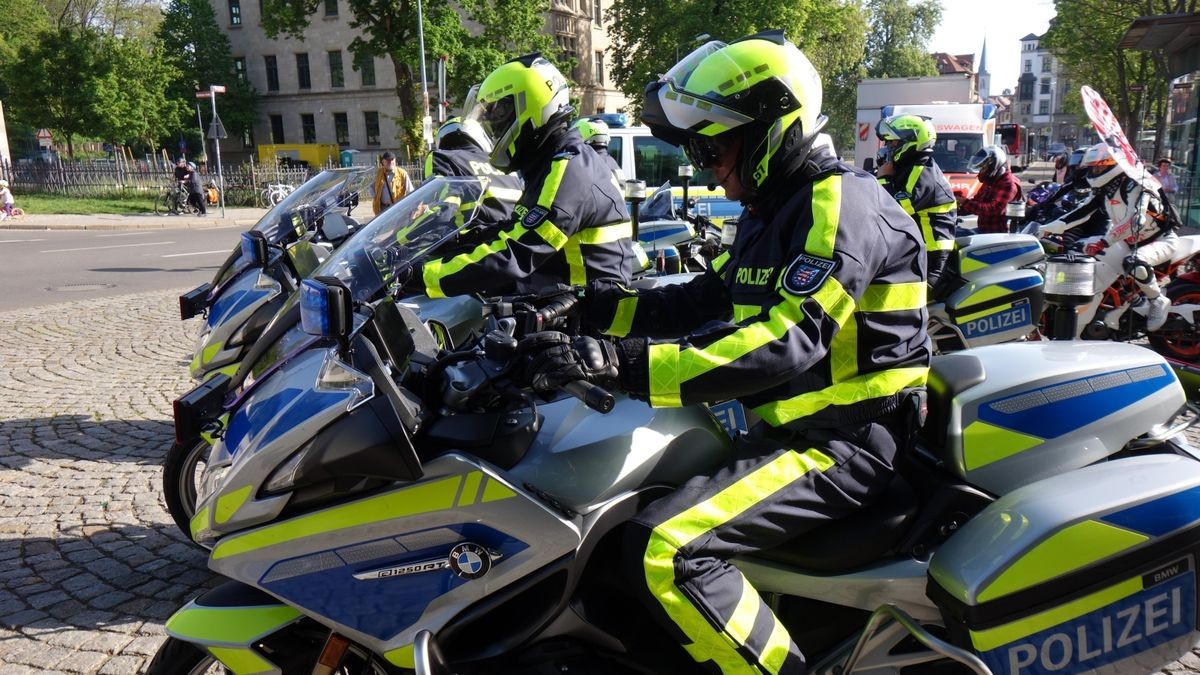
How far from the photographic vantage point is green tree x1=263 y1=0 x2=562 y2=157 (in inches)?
1356

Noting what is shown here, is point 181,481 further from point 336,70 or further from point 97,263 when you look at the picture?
point 336,70

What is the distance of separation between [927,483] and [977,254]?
4.69 metres

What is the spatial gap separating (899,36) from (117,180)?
53.7 m

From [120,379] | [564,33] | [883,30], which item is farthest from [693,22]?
[120,379]

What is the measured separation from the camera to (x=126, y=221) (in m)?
24.4

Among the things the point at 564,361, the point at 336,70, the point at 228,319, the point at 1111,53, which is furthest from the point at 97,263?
the point at 336,70

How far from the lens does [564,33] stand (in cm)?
5575

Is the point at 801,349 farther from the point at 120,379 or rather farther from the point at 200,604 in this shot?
the point at 120,379

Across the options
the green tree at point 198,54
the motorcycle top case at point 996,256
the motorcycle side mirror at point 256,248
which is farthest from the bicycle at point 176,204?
the green tree at point 198,54

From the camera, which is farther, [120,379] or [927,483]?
[120,379]

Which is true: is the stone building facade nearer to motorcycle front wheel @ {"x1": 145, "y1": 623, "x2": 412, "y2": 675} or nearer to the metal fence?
the metal fence

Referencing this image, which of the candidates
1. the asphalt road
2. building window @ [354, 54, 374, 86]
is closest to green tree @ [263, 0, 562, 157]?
the asphalt road

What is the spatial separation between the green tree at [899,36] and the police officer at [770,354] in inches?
2634

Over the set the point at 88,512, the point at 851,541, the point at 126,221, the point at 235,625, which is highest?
the point at 851,541
